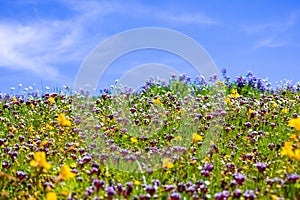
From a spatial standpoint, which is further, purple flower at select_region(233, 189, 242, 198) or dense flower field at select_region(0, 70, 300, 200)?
dense flower field at select_region(0, 70, 300, 200)

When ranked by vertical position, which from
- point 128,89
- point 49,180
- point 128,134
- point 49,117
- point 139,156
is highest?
point 128,89

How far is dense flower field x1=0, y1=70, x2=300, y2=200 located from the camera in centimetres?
488

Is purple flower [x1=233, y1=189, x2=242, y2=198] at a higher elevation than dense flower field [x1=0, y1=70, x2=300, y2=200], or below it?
below

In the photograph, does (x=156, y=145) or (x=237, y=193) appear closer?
(x=237, y=193)

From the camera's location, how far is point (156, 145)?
7.63 meters

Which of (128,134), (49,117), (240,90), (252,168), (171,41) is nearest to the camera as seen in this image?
(252,168)

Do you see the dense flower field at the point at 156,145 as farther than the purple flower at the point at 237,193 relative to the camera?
Yes

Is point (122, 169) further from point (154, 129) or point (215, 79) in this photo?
point (215, 79)

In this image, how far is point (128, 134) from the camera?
8156 mm

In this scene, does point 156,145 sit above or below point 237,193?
above

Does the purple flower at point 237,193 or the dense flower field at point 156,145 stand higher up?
the dense flower field at point 156,145

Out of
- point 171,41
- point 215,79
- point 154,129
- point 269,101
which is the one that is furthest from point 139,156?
point 215,79

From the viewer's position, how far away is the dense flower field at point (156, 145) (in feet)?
16.0

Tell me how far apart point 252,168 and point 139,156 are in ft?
4.42
